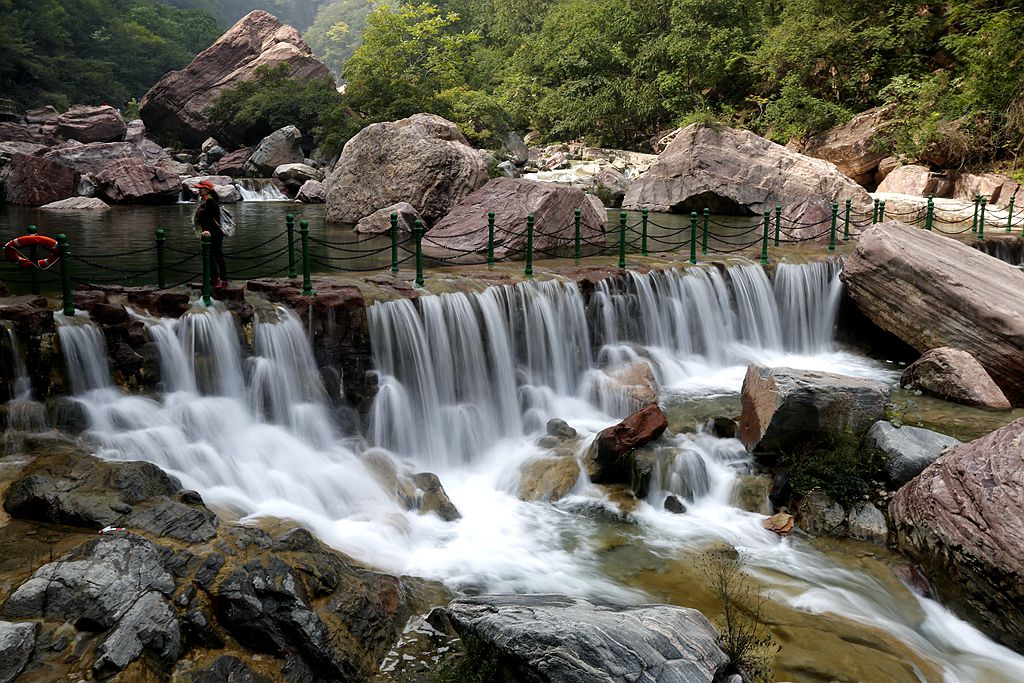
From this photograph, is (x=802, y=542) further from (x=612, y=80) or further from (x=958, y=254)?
(x=612, y=80)

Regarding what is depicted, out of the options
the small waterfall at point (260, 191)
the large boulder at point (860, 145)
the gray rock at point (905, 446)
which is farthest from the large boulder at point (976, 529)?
the small waterfall at point (260, 191)

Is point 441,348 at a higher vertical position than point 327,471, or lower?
higher

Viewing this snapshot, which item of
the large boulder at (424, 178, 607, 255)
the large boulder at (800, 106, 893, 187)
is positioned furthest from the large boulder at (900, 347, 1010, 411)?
the large boulder at (800, 106, 893, 187)

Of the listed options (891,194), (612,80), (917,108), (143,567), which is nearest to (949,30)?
(917,108)

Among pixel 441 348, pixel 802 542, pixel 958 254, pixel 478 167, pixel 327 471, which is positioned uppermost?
pixel 478 167

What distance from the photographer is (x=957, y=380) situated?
12477 millimetres

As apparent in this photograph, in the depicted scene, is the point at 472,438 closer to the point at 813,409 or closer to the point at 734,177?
the point at 813,409

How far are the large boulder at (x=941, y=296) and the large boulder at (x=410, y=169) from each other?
36.6 ft

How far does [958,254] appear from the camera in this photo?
1439cm

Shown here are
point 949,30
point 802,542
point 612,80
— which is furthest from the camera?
point 612,80

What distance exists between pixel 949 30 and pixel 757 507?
2907 centimetres

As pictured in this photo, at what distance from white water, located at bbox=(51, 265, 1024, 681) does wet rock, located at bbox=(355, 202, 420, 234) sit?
8.41m

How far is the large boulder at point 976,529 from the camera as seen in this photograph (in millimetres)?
7121

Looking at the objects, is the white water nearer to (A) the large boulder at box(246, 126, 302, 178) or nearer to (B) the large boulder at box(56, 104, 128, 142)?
(A) the large boulder at box(246, 126, 302, 178)
